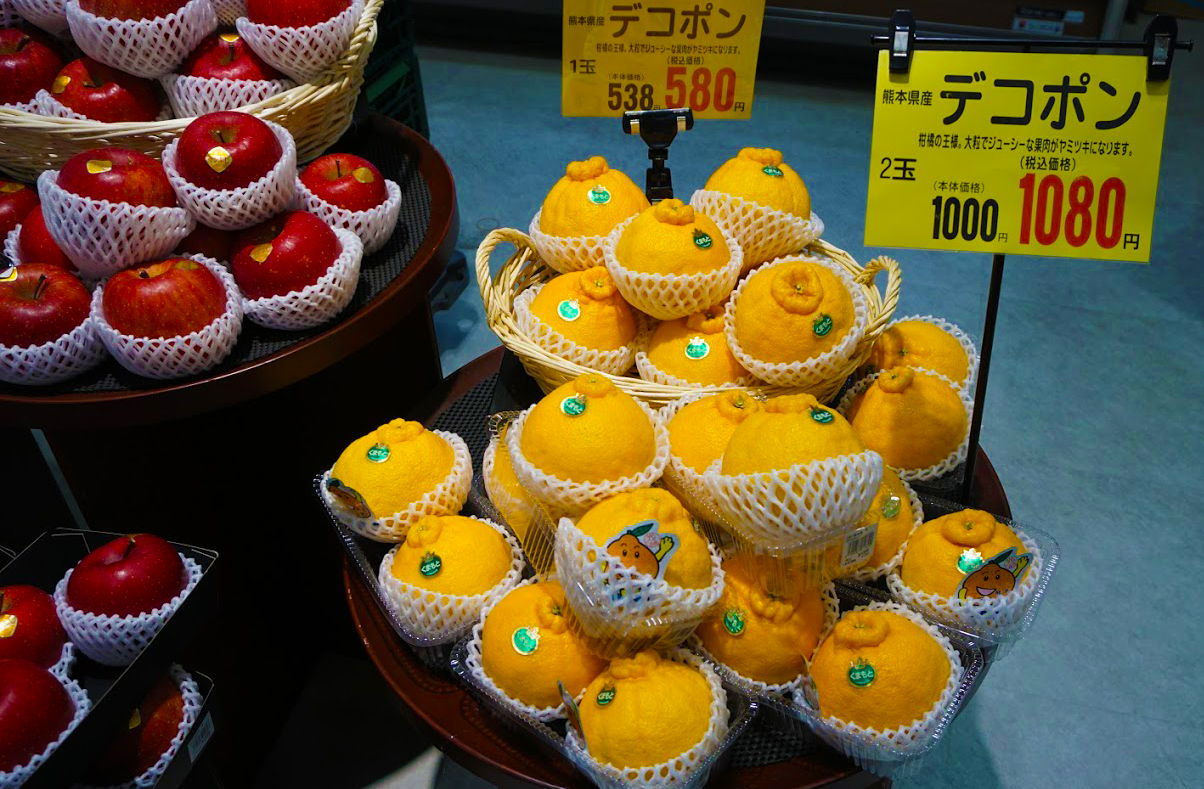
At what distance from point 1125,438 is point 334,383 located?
2018 mm

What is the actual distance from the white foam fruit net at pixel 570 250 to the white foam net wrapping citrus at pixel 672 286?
0.14ft

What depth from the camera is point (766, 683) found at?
3.82 ft

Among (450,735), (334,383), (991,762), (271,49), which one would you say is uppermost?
(271,49)

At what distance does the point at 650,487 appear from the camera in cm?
126

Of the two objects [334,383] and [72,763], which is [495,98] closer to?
[334,383]

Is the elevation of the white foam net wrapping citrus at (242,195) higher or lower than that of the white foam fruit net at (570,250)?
higher

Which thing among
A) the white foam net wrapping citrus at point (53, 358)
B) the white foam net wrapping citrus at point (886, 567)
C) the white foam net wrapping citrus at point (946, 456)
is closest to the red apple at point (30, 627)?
the white foam net wrapping citrus at point (53, 358)

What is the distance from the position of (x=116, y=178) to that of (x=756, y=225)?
0.93 m

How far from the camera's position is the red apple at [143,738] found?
4.10ft

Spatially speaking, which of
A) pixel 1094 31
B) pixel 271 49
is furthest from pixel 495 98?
pixel 271 49

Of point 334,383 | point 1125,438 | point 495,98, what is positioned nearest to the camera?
point 334,383

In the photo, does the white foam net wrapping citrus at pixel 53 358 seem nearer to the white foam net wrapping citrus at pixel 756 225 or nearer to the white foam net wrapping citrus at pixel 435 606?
the white foam net wrapping citrus at pixel 435 606

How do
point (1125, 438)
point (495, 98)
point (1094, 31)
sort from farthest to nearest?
point (495, 98) → point (1094, 31) → point (1125, 438)

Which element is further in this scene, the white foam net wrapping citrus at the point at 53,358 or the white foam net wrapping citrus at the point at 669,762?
the white foam net wrapping citrus at the point at 53,358
